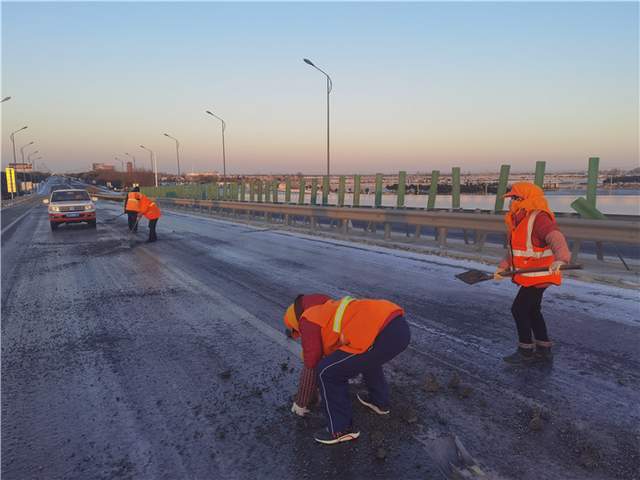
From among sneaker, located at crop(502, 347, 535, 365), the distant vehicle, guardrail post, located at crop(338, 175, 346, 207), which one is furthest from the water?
the distant vehicle

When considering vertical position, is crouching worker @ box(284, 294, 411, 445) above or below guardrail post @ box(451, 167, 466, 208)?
below

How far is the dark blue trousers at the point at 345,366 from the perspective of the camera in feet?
10.0

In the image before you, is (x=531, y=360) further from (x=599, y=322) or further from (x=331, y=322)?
(x=331, y=322)

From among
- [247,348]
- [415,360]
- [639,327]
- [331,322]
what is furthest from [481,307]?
[331,322]

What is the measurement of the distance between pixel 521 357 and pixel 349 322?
2.19 meters

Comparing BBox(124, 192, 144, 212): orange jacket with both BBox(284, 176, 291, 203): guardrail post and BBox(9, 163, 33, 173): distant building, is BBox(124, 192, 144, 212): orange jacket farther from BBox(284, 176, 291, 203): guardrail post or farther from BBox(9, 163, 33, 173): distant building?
BBox(9, 163, 33, 173): distant building

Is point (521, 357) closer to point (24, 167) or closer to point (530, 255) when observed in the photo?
point (530, 255)

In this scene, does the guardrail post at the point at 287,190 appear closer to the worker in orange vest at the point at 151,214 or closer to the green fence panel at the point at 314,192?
the green fence panel at the point at 314,192

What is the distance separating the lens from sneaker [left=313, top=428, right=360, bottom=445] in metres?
3.01

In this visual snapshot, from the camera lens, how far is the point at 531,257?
4289 millimetres

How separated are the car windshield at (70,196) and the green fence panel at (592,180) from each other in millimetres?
17382

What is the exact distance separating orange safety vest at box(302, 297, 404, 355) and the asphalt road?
63 cm

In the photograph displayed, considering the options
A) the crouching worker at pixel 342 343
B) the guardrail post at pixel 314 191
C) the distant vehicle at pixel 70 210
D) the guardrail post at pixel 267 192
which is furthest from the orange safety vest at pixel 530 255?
the guardrail post at pixel 267 192

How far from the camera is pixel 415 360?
14.0 ft
